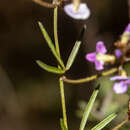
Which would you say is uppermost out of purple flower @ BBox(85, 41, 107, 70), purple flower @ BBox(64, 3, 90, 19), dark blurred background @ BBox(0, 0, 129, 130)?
purple flower @ BBox(64, 3, 90, 19)

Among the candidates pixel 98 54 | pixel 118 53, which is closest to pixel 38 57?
pixel 98 54

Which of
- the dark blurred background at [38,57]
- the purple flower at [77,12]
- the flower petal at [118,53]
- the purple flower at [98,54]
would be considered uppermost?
the purple flower at [77,12]

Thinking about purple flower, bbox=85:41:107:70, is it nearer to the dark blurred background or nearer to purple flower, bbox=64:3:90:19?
purple flower, bbox=64:3:90:19

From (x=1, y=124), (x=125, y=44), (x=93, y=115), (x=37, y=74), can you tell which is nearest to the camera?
(x=125, y=44)

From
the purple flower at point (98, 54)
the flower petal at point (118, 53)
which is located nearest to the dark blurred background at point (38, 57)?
the purple flower at point (98, 54)

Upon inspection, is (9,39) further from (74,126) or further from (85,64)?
(74,126)

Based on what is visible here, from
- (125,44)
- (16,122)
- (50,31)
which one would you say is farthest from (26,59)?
(125,44)

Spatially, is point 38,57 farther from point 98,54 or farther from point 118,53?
point 118,53

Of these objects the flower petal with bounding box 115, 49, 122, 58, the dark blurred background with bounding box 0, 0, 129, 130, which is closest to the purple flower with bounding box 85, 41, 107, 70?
the flower petal with bounding box 115, 49, 122, 58

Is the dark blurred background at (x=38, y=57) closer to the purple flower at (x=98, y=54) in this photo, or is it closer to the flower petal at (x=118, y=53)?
the purple flower at (x=98, y=54)
